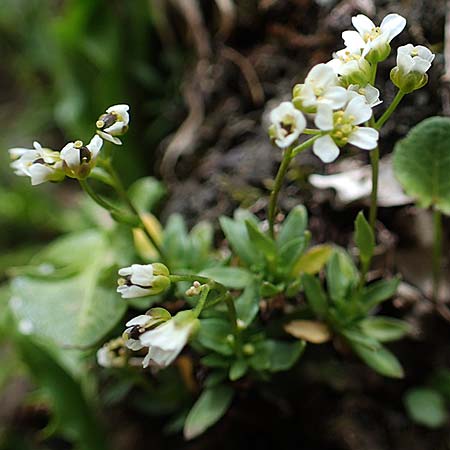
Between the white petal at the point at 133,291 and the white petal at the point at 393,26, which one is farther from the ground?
the white petal at the point at 393,26

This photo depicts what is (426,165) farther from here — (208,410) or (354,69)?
(208,410)

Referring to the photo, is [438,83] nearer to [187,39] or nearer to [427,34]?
[427,34]

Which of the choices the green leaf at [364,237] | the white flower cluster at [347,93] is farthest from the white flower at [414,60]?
the green leaf at [364,237]

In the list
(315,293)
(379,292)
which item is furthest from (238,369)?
(379,292)

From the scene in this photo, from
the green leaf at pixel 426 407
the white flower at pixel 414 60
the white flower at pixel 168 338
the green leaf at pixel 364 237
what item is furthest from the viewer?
the green leaf at pixel 426 407

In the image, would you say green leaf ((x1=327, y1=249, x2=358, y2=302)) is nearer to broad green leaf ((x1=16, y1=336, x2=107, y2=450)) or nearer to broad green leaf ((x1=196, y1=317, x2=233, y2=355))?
broad green leaf ((x1=196, y1=317, x2=233, y2=355))

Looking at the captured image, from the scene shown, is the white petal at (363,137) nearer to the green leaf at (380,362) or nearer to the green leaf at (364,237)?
the green leaf at (364,237)

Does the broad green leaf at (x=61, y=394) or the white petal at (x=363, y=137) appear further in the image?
the broad green leaf at (x=61, y=394)

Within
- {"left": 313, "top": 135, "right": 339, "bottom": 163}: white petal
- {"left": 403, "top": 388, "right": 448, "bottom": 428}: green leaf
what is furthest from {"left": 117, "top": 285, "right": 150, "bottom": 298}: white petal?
{"left": 403, "top": 388, "right": 448, "bottom": 428}: green leaf
